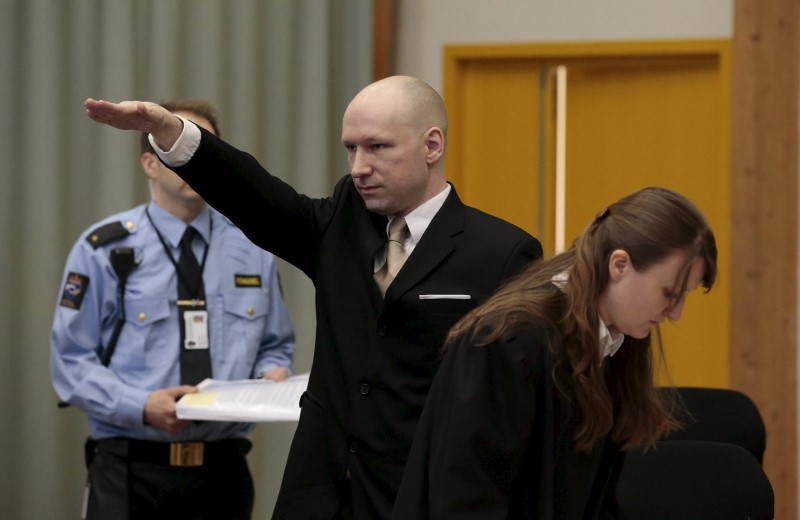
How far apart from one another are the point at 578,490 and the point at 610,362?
25 cm

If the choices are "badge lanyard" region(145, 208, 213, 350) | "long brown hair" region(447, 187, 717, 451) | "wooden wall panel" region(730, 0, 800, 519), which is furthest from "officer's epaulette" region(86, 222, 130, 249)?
"wooden wall panel" region(730, 0, 800, 519)

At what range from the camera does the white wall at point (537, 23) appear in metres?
5.73

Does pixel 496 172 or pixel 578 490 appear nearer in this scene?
pixel 578 490

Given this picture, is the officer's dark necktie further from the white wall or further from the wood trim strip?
the white wall

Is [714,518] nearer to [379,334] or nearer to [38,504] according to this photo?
[379,334]

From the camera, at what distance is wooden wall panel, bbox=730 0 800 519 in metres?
5.49

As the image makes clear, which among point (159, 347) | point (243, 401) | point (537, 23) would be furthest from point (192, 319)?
point (537, 23)

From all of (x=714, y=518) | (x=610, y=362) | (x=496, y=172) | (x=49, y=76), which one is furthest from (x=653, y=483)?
(x=496, y=172)

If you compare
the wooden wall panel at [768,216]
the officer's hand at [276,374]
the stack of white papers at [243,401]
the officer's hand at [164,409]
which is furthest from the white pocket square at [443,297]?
the wooden wall panel at [768,216]

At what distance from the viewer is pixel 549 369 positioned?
1874 millimetres

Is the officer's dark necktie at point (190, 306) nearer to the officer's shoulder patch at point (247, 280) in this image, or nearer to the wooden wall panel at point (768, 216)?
the officer's shoulder patch at point (247, 280)

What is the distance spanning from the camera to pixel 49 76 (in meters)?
4.42

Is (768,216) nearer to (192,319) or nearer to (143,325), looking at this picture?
(192,319)

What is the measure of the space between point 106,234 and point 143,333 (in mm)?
319
